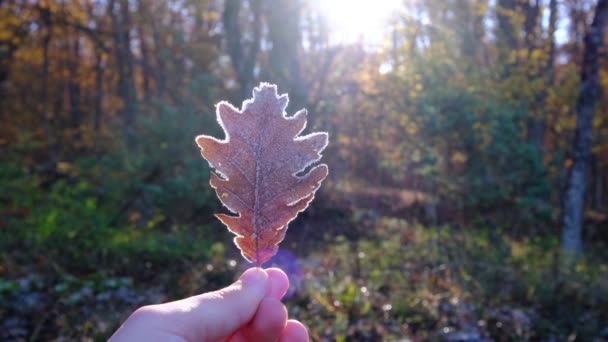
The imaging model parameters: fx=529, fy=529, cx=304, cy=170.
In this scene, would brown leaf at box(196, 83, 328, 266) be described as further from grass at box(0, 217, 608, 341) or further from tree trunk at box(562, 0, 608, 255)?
tree trunk at box(562, 0, 608, 255)

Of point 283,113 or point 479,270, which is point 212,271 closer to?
point 479,270

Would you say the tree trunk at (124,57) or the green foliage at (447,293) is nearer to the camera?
the green foliage at (447,293)

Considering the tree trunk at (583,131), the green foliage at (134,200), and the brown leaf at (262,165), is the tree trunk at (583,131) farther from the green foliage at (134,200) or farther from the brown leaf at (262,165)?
the brown leaf at (262,165)

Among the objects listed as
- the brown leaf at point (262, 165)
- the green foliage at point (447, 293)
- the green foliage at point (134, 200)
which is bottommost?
the green foliage at point (447, 293)

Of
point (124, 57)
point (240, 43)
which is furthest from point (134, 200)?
point (124, 57)

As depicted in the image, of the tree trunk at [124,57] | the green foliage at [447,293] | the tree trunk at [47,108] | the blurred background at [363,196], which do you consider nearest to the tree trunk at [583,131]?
the blurred background at [363,196]

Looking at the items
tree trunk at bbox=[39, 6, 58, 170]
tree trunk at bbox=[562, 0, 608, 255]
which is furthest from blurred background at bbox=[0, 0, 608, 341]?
tree trunk at bbox=[39, 6, 58, 170]
